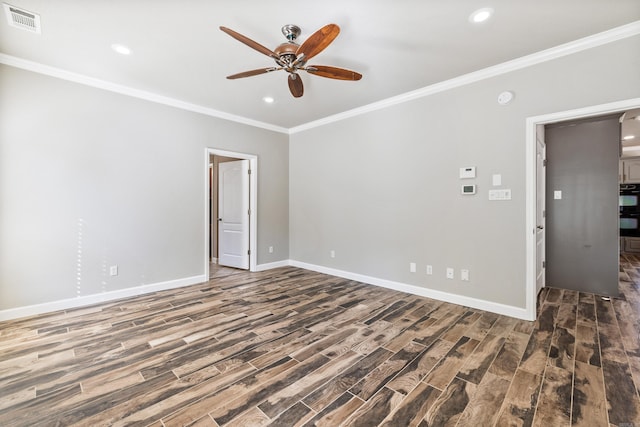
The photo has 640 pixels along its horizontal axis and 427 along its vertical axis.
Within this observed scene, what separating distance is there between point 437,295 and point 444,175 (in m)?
1.57

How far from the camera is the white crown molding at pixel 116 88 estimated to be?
2982 millimetres

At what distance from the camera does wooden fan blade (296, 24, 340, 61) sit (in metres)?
1.92

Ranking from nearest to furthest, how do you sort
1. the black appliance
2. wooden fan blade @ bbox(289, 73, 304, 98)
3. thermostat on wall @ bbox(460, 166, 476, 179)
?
wooden fan blade @ bbox(289, 73, 304, 98) → thermostat on wall @ bbox(460, 166, 476, 179) → the black appliance

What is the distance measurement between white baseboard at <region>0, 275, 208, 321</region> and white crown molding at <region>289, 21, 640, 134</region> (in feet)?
12.6

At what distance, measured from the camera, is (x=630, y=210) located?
21.7ft

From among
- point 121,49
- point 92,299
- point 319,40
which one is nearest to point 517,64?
point 319,40

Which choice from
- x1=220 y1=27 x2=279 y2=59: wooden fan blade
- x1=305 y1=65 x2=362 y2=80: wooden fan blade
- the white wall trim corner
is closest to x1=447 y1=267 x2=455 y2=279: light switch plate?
the white wall trim corner

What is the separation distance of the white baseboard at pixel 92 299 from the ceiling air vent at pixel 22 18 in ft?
9.29

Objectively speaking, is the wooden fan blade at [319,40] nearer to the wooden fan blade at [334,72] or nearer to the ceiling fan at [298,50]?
the ceiling fan at [298,50]

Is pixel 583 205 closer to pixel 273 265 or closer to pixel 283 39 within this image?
pixel 283 39

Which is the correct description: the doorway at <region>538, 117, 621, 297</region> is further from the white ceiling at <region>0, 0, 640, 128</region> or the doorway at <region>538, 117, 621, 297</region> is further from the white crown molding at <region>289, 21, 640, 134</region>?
the white ceiling at <region>0, 0, 640, 128</region>

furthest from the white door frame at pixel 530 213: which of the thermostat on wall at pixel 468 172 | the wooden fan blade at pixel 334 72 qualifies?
the wooden fan blade at pixel 334 72

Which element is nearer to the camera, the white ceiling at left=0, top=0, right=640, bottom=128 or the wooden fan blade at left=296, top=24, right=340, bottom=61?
the wooden fan blade at left=296, top=24, right=340, bottom=61

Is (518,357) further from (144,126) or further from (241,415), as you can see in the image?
(144,126)
